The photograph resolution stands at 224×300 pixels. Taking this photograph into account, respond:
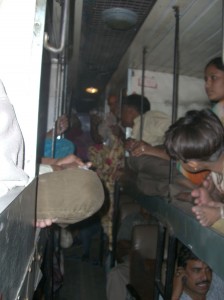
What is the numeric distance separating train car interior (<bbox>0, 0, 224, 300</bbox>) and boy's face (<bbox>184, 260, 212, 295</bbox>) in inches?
2.1

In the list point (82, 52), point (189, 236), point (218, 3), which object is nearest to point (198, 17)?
point (218, 3)

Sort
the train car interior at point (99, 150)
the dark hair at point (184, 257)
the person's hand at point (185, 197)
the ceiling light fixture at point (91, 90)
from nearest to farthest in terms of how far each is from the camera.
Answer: the train car interior at point (99, 150)
the person's hand at point (185, 197)
the dark hair at point (184, 257)
the ceiling light fixture at point (91, 90)

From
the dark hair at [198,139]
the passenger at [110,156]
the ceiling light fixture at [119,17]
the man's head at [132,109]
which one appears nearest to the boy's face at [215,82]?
the dark hair at [198,139]

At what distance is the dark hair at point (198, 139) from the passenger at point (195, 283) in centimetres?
110

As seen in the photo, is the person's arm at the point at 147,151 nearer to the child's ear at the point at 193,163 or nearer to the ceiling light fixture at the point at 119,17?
the child's ear at the point at 193,163

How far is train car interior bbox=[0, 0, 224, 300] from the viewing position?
3.54ft

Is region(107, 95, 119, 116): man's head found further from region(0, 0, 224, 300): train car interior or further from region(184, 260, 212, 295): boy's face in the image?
region(184, 260, 212, 295): boy's face

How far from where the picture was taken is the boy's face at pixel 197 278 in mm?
2410

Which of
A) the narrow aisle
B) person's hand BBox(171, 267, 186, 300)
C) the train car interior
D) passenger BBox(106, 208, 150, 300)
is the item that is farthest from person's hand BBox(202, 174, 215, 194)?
the narrow aisle

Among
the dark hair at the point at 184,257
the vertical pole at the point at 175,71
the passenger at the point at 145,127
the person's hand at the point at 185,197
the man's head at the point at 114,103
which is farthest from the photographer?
the man's head at the point at 114,103

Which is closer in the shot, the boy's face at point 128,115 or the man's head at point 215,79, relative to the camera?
the man's head at point 215,79

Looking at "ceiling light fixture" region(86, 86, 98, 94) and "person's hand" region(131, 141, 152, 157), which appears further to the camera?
"ceiling light fixture" region(86, 86, 98, 94)

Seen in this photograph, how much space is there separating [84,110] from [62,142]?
685 cm

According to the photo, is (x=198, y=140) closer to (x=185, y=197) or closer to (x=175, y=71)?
(x=185, y=197)
